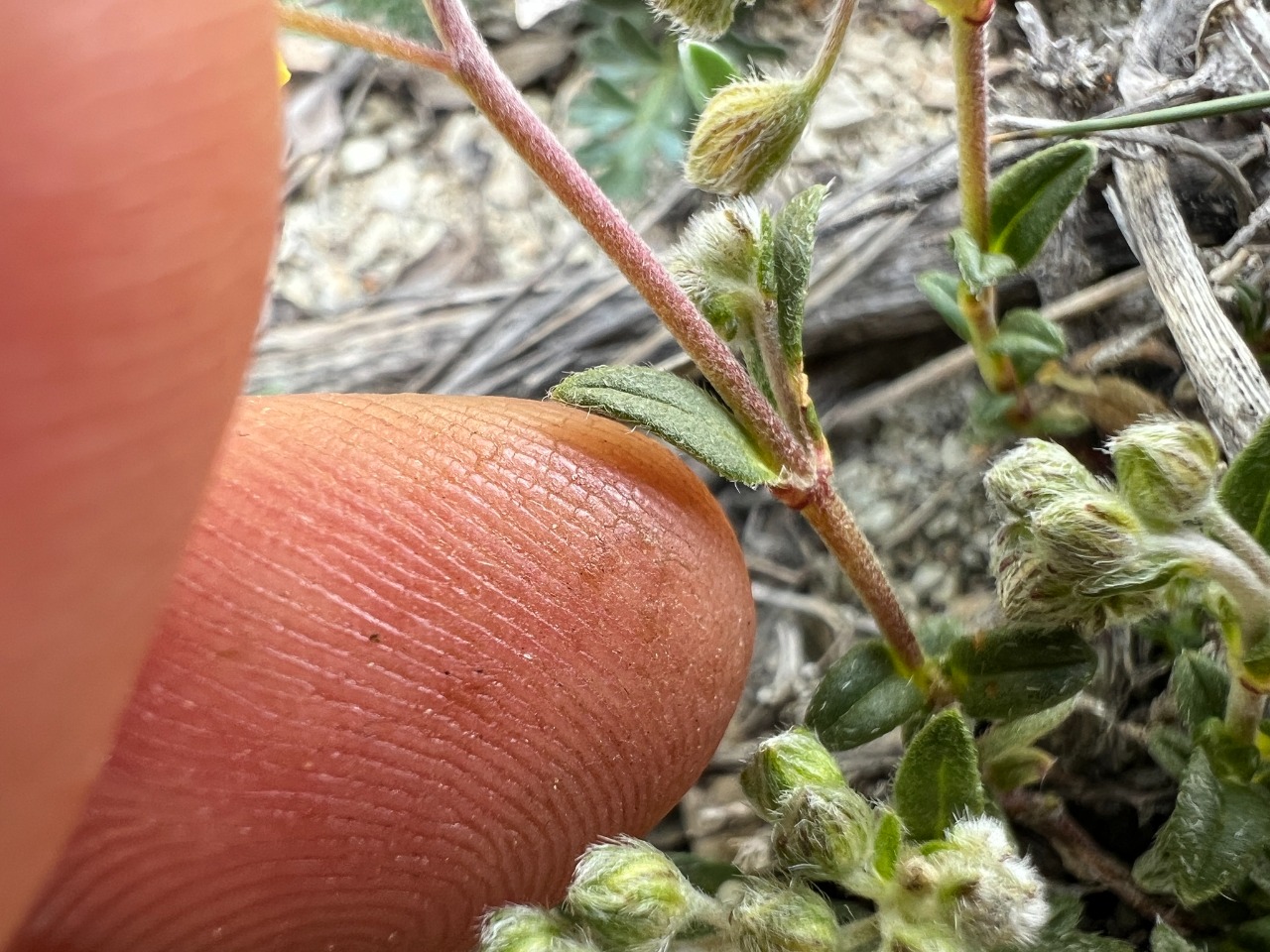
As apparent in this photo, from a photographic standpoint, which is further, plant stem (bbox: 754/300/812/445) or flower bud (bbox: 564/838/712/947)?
plant stem (bbox: 754/300/812/445)

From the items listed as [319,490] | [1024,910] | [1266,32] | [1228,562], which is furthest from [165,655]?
[1266,32]

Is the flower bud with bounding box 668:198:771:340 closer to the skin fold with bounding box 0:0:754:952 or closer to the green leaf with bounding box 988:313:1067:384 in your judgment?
the skin fold with bounding box 0:0:754:952

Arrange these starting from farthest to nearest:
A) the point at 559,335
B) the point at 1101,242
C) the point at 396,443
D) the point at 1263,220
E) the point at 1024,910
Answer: the point at 559,335, the point at 1101,242, the point at 1263,220, the point at 396,443, the point at 1024,910

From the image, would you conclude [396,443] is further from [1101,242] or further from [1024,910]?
[1101,242]

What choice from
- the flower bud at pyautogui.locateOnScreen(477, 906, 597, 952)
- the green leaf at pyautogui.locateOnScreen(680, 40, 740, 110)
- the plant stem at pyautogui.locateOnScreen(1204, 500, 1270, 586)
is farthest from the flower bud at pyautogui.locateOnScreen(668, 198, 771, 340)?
the flower bud at pyautogui.locateOnScreen(477, 906, 597, 952)

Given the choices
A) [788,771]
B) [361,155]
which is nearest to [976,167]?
[788,771]

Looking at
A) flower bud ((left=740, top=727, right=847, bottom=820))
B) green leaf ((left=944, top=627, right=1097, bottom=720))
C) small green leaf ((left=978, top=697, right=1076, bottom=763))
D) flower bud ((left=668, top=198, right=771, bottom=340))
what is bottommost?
small green leaf ((left=978, top=697, right=1076, bottom=763))

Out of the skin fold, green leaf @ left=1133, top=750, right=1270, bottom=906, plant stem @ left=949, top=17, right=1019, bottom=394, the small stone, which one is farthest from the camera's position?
the small stone

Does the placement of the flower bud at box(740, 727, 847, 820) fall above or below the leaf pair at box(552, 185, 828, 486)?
below
